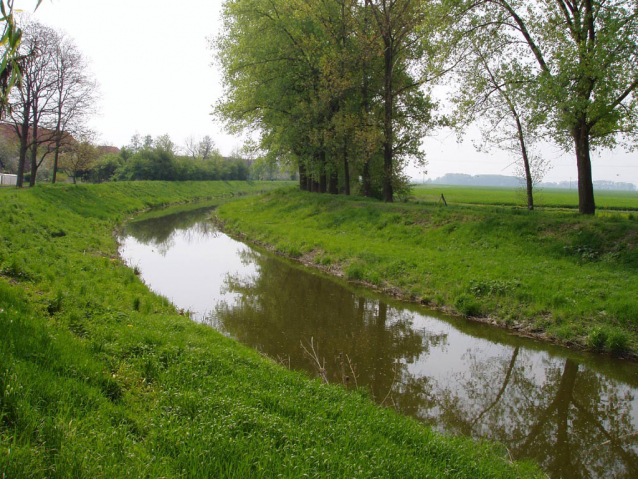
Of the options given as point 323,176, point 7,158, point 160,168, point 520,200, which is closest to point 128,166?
point 160,168

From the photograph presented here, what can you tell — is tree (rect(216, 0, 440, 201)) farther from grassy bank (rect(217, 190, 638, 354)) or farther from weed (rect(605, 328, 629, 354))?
weed (rect(605, 328, 629, 354))

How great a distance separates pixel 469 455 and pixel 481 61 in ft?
59.3

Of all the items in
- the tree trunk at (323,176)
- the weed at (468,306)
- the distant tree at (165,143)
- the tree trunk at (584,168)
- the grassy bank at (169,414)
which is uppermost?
the distant tree at (165,143)

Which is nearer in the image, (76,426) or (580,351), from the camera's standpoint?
(76,426)

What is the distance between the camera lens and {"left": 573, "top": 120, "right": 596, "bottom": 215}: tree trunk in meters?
16.0

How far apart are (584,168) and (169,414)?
17719mm

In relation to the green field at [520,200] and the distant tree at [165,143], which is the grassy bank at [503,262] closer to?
the green field at [520,200]

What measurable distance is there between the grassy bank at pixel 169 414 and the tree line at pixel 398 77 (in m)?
13.6

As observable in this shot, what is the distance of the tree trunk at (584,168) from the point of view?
630 inches

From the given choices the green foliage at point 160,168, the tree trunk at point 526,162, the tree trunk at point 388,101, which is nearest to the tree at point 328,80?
the tree trunk at point 388,101

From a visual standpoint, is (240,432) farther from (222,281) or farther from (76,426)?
(222,281)

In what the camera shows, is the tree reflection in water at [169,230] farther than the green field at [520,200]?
No

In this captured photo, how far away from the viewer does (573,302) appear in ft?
33.4

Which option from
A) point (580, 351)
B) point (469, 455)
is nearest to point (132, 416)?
point (469, 455)
